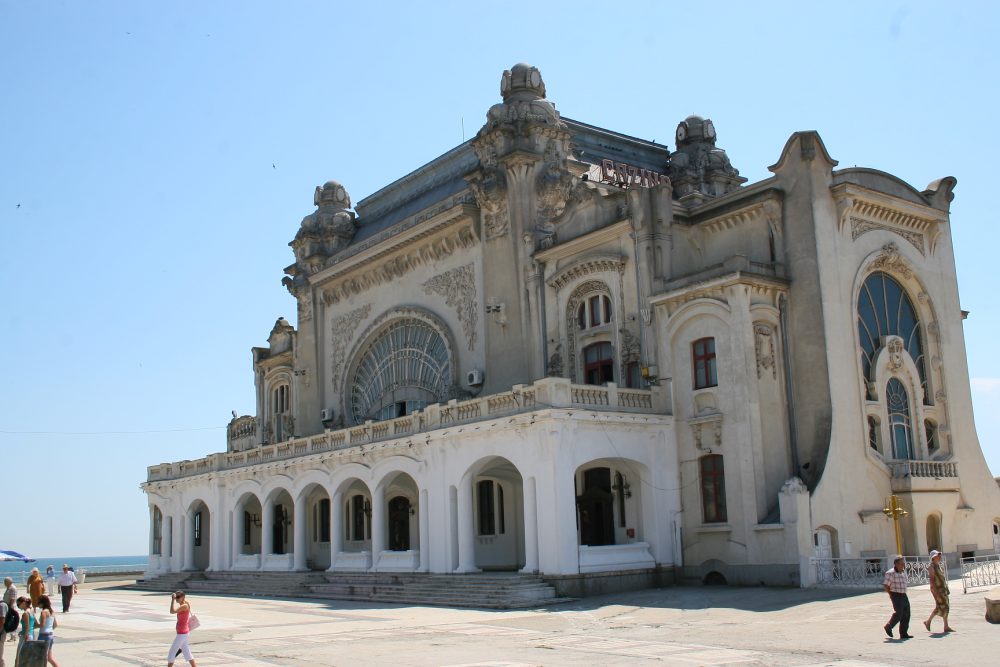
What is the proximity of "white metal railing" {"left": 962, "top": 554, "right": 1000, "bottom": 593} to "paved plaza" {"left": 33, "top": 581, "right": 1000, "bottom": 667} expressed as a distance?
0.86 m

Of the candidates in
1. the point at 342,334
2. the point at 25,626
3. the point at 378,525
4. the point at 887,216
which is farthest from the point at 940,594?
the point at 342,334

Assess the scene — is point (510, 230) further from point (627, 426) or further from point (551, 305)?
point (627, 426)

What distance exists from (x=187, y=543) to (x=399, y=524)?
1242 centimetres

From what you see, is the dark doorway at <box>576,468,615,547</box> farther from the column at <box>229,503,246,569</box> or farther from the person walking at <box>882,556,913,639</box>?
the column at <box>229,503,246,569</box>

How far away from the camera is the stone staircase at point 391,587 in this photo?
1078 inches

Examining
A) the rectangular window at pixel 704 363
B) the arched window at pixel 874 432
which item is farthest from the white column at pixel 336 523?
the arched window at pixel 874 432

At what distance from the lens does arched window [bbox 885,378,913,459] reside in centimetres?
3158

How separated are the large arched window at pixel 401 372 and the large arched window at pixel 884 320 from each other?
15480 millimetres

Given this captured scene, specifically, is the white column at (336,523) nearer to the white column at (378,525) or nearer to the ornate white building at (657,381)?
the ornate white building at (657,381)

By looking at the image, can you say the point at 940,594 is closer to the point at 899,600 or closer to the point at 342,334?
the point at 899,600

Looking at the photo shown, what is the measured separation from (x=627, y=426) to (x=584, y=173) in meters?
11.7

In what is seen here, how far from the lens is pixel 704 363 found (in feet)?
101

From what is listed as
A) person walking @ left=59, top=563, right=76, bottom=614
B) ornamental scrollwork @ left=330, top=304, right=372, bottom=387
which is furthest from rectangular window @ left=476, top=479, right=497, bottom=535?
person walking @ left=59, top=563, right=76, bottom=614

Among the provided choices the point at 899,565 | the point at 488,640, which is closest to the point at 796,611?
the point at 899,565
